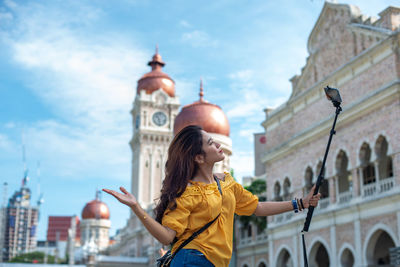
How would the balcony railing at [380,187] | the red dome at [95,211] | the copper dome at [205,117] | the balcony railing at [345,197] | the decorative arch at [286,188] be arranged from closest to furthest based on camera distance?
the balcony railing at [380,187] → the balcony railing at [345,197] → the decorative arch at [286,188] → the copper dome at [205,117] → the red dome at [95,211]

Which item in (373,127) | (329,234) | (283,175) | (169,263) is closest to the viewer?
(169,263)

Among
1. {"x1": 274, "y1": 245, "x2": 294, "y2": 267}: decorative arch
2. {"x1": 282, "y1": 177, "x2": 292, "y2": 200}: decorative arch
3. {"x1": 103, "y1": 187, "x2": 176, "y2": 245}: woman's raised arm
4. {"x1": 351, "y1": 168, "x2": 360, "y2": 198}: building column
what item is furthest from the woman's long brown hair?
Result: {"x1": 282, "y1": 177, "x2": 292, "y2": 200}: decorative arch

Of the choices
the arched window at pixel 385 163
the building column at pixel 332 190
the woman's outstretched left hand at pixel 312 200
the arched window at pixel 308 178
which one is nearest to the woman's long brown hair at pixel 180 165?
the woman's outstretched left hand at pixel 312 200

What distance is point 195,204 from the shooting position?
3.29 m

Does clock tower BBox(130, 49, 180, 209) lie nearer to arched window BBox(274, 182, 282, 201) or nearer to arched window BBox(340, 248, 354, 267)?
arched window BBox(274, 182, 282, 201)

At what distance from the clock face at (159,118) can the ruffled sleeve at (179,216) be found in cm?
4866

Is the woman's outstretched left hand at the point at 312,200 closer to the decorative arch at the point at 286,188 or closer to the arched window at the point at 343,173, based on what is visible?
the arched window at the point at 343,173

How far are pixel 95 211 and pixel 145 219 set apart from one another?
67.9 meters

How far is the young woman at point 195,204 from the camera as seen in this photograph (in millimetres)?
3145

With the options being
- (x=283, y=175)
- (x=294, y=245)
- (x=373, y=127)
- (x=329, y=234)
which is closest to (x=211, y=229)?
(x=373, y=127)

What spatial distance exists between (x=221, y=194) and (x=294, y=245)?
18.7 metres

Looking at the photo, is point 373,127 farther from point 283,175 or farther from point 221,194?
point 221,194

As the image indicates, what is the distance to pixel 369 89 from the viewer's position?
18.0m

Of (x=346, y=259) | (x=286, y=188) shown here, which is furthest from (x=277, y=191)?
(x=346, y=259)
